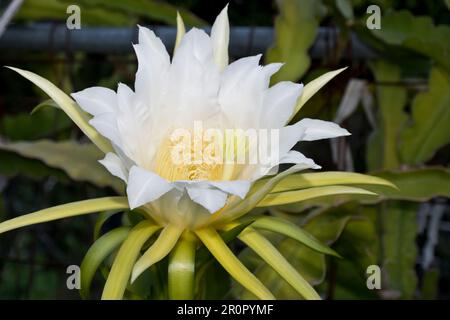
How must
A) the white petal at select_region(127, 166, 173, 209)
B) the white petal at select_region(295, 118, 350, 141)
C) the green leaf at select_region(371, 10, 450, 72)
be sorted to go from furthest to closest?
the green leaf at select_region(371, 10, 450, 72)
the white petal at select_region(295, 118, 350, 141)
the white petal at select_region(127, 166, 173, 209)

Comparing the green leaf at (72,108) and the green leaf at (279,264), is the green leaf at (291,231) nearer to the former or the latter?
the green leaf at (279,264)

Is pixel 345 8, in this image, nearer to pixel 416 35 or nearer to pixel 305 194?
pixel 416 35

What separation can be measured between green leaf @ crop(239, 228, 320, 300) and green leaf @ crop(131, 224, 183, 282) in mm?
67

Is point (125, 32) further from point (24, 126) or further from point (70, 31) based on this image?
point (24, 126)

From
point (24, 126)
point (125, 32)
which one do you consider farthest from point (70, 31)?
point (24, 126)

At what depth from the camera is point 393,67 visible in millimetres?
1236

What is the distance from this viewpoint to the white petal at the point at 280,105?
676mm

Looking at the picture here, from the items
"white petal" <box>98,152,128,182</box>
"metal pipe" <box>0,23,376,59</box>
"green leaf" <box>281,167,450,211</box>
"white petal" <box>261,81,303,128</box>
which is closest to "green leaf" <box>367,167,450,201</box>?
"green leaf" <box>281,167,450,211</box>

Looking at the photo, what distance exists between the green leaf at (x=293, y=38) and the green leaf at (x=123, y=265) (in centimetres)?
54

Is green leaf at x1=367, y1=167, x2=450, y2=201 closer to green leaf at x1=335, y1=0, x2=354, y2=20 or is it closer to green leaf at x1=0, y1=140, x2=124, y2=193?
green leaf at x1=335, y1=0, x2=354, y2=20

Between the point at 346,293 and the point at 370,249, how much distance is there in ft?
0.29

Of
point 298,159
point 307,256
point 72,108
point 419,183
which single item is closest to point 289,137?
point 298,159

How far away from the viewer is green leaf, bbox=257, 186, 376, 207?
0.69 metres
